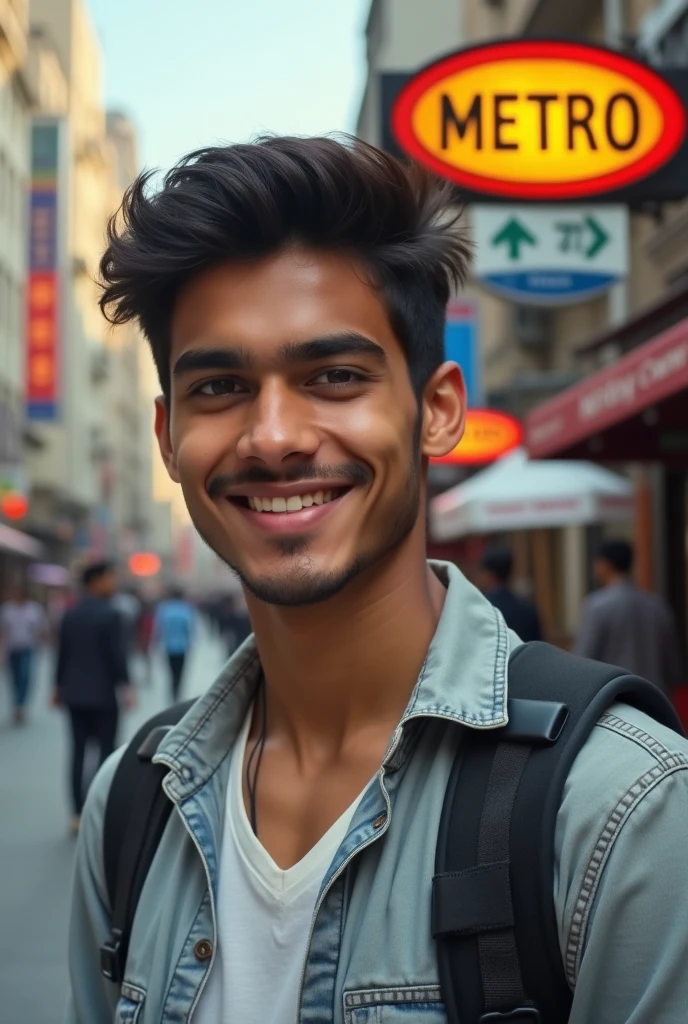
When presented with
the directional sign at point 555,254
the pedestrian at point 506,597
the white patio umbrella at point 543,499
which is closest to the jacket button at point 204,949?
the directional sign at point 555,254

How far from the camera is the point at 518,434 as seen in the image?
1457 cm

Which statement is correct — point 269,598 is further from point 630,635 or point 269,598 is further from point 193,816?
point 630,635

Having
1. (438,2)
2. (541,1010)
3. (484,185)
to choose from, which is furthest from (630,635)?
(438,2)

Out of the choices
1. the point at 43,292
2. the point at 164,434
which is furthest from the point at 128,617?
the point at 164,434

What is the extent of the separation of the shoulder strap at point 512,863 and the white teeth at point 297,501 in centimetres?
42

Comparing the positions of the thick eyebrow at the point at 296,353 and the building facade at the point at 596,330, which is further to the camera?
the building facade at the point at 596,330

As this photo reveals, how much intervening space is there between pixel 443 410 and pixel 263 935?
0.84 m

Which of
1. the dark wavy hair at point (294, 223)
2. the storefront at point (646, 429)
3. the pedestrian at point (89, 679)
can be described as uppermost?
the storefront at point (646, 429)

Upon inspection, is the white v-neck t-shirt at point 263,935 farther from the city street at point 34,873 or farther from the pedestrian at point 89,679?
the pedestrian at point 89,679

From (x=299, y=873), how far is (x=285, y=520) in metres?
0.50

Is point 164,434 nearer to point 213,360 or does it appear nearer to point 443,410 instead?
point 213,360

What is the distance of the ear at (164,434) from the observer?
7.09 feet

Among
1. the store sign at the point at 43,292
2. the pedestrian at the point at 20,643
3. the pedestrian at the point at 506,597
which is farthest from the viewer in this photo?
the store sign at the point at 43,292

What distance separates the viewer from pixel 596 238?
7914mm
